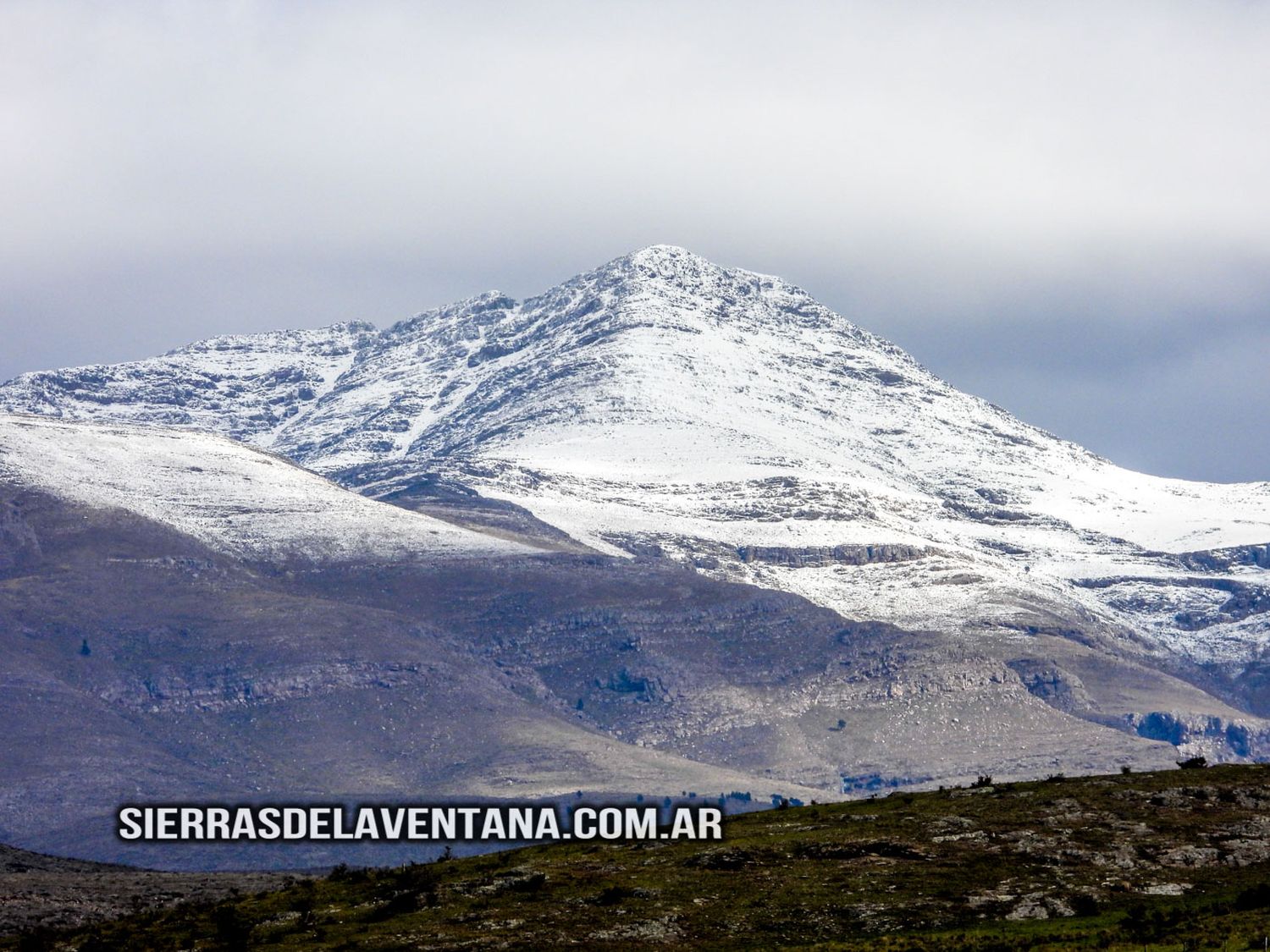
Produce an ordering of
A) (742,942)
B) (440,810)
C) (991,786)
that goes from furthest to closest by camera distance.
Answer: (440,810) → (991,786) → (742,942)

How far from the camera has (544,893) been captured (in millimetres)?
95000

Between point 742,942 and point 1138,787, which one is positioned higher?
point 1138,787

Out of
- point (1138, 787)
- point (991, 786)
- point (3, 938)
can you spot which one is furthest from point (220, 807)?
point (1138, 787)

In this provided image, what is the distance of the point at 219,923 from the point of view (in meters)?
96.6

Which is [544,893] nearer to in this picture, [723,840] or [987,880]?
[723,840]

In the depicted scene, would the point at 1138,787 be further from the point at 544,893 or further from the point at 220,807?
the point at 220,807

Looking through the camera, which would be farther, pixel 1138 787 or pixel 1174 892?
pixel 1138 787

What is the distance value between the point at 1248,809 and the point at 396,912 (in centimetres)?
3719

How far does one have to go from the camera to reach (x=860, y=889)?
9206cm

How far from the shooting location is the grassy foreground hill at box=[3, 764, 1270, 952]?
285ft

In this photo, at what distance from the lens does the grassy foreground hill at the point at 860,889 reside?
285 ft

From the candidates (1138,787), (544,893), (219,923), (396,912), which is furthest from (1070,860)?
(219,923)

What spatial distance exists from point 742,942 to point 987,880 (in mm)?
11253

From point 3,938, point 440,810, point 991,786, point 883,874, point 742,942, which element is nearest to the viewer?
point 742,942
